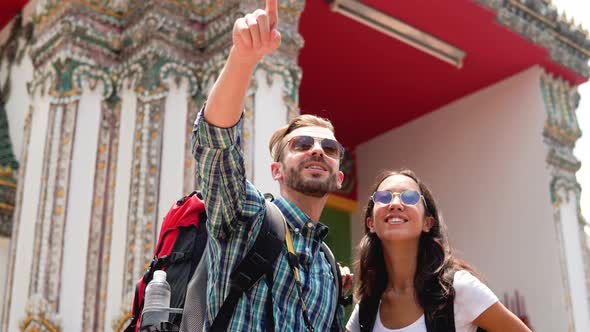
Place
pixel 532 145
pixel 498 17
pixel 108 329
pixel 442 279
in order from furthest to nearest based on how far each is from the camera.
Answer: pixel 532 145
pixel 498 17
pixel 108 329
pixel 442 279

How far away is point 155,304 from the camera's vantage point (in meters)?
1.88

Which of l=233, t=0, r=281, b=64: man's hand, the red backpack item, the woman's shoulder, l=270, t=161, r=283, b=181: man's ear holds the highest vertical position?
l=233, t=0, r=281, b=64: man's hand

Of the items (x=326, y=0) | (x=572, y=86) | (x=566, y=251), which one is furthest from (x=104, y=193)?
(x=572, y=86)

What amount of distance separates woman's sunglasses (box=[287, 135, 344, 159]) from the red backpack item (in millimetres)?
328

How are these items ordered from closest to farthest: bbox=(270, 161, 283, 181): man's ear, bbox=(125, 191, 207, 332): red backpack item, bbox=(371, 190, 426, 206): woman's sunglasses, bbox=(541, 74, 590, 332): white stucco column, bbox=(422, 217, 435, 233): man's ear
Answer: bbox=(125, 191, 207, 332): red backpack item
bbox=(270, 161, 283, 181): man's ear
bbox=(371, 190, 426, 206): woman's sunglasses
bbox=(422, 217, 435, 233): man's ear
bbox=(541, 74, 590, 332): white stucco column

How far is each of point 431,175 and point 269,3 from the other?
621 centimetres

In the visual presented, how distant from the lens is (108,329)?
4.61m

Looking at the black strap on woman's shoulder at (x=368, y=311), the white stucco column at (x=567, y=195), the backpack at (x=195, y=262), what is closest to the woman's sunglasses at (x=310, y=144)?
the backpack at (x=195, y=262)

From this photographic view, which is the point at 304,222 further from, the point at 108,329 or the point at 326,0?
the point at 326,0

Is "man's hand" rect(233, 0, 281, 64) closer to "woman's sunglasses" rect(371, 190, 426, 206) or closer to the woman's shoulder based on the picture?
"woman's sunglasses" rect(371, 190, 426, 206)

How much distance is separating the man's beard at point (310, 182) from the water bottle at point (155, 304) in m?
0.51

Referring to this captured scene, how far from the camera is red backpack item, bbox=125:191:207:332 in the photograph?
201 centimetres

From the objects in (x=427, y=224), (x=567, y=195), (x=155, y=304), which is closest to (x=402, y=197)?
(x=427, y=224)

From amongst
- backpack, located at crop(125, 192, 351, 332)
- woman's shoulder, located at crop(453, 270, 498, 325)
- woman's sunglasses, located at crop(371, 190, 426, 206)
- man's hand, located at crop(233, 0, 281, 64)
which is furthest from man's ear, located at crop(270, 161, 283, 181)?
woman's shoulder, located at crop(453, 270, 498, 325)
